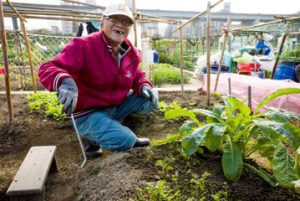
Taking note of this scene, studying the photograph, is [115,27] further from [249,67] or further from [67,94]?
[249,67]

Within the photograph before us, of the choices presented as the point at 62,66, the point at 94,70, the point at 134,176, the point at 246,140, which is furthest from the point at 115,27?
the point at 246,140

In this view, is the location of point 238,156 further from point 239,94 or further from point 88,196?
point 239,94

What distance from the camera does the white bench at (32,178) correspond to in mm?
1351

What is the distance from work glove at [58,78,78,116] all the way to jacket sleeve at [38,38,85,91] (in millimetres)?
45

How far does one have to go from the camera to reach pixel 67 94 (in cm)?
173

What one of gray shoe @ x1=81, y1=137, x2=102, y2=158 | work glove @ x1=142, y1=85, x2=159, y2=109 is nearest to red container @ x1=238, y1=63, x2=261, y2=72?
work glove @ x1=142, y1=85, x2=159, y2=109

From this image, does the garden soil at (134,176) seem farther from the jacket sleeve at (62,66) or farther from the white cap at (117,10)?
Answer: the white cap at (117,10)

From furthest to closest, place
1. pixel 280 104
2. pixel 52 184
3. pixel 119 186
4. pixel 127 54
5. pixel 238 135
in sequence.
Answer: pixel 280 104 → pixel 127 54 → pixel 52 184 → pixel 238 135 → pixel 119 186

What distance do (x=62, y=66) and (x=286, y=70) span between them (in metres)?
4.74

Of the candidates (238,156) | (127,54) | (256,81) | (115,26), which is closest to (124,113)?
(127,54)

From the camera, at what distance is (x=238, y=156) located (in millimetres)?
1381

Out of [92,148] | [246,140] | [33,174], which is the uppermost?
[246,140]

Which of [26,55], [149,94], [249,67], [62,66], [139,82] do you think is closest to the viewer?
[62,66]

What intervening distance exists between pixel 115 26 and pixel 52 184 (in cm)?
146
